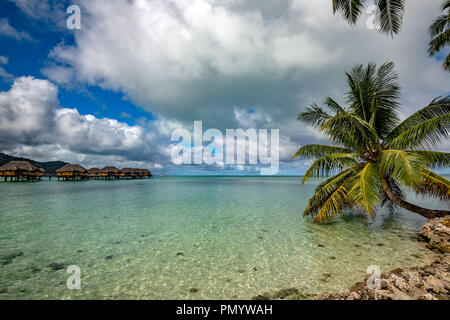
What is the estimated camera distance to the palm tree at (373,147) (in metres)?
5.11

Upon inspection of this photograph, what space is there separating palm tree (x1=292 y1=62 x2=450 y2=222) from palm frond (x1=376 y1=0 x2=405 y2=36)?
1390 millimetres

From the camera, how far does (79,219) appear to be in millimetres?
8930

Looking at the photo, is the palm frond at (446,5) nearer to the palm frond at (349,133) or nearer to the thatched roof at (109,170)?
the palm frond at (349,133)

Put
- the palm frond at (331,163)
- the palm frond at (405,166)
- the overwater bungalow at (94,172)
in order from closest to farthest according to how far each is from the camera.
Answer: the palm frond at (405,166) < the palm frond at (331,163) < the overwater bungalow at (94,172)

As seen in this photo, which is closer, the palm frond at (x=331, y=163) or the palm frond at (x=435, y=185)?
the palm frond at (x=435, y=185)

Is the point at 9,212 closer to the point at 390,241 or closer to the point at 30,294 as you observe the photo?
the point at 30,294

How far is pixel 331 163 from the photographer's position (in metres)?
7.26

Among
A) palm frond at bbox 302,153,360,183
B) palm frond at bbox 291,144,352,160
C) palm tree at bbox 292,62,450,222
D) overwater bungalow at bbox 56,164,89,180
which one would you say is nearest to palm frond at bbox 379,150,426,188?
palm tree at bbox 292,62,450,222

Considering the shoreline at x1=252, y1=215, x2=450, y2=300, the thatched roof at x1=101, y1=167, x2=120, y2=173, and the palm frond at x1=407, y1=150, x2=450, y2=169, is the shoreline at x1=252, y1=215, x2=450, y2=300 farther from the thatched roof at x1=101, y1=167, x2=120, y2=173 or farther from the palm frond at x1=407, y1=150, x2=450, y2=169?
the thatched roof at x1=101, y1=167, x2=120, y2=173

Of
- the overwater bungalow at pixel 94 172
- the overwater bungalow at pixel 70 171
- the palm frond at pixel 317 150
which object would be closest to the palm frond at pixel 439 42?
the palm frond at pixel 317 150

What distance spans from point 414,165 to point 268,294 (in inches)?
193

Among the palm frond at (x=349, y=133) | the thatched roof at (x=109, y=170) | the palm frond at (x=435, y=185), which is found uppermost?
the palm frond at (x=349, y=133)

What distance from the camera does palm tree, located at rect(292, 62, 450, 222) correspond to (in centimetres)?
511
